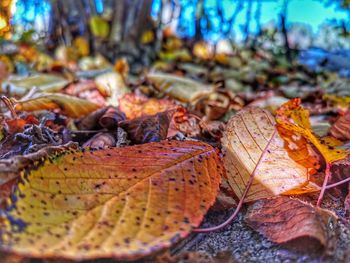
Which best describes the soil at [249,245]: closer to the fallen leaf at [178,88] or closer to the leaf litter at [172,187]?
the leaf litter at [172,187]

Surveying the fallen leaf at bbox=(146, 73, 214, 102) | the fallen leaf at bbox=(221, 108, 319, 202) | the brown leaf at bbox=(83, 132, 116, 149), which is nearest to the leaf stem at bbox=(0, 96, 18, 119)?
the brown leaf at bbox=(83, 132, 116, 149)

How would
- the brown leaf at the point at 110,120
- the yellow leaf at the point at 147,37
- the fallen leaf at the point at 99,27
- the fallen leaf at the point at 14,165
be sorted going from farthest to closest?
the yellow leaf at the point at 147,37
the fallen leaf at the point at 99,27
the brown leaf at the point at 110,120
the fallen leaf at the point at 14,165

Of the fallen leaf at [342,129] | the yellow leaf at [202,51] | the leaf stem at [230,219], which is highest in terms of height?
the fallen leaf at [342,129]

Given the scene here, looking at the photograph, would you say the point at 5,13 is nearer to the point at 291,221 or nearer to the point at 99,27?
the point at 291,221

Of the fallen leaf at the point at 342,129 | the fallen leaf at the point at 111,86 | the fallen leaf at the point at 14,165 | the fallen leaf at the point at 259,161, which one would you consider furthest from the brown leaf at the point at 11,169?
the fallen leaf at the point at 111,86

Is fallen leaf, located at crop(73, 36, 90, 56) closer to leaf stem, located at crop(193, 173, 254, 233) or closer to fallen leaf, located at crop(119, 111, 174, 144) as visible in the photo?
fallen leaf, located at crop(119, 111, 174, 144)

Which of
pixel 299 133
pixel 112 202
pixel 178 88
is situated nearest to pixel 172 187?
pixel 112 202
